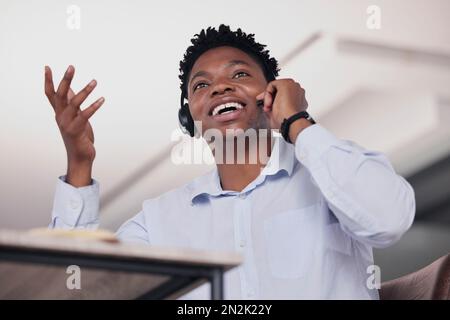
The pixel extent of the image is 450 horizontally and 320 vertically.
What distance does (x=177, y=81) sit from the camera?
4367 millimetres

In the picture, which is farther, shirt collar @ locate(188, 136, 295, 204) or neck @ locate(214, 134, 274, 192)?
neck @ locate(214, 134, 274, 192)

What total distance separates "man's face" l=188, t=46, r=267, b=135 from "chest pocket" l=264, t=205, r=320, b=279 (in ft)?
1.25

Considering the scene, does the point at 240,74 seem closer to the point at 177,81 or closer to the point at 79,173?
the point at 79,173

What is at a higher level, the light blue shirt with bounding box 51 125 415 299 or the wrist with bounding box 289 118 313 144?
the wrist with bounding box 289 118 313 144

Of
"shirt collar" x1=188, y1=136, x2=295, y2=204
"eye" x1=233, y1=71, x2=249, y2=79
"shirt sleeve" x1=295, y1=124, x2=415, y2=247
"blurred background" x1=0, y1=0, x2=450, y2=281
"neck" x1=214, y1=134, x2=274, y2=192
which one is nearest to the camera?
"shirt sleeve" x1=295, y1=124, x2=415, y2=247

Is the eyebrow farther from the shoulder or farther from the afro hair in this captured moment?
the shoulder

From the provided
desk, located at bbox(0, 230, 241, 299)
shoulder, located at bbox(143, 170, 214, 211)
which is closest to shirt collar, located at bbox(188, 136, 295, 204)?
shoulder, located at bbox(143, 170, 214, 211)

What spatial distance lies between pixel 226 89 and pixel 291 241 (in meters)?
0.57

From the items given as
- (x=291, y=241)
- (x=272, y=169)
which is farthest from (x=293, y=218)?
(x=272, y=169)

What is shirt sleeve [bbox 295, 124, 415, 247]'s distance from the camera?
5.11 feet
